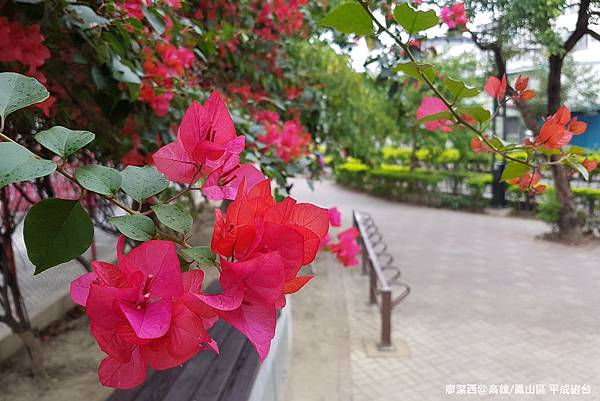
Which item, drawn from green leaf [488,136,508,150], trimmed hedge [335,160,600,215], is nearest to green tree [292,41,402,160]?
trimmed hedge [335,160,600,215]

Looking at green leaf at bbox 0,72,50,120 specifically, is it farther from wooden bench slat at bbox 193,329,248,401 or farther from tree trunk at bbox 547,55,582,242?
wooden bench slat at bbox 193,329,248,401

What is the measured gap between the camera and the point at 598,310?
1692 millimetres

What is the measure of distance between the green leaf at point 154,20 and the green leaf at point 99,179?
741mm

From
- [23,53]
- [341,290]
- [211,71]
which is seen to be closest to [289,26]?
[211,71]

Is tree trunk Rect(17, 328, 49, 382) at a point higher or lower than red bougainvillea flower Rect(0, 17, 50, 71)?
lower

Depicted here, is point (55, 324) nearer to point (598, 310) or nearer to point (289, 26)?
point (289, 26)

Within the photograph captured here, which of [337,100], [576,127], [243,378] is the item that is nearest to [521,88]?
[576,127]

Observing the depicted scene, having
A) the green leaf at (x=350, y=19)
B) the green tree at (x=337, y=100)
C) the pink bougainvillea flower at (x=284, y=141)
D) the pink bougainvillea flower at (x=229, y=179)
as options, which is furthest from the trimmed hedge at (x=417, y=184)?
the pink bougainvillea flower at (x=229, y=179)

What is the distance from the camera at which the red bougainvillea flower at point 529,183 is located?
815 millimetres

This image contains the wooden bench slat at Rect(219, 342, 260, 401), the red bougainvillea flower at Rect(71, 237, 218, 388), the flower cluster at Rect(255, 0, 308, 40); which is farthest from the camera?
the flower cluster at Rect(255, 0, 308, 40)

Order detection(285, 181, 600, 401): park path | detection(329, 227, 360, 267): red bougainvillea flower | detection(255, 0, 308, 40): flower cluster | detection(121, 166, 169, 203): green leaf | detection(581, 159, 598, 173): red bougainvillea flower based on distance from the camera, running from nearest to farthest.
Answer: detection(121, 166, 169, 203): green leaf → detection(581, 159, 598, 173): red bougainvillea flower → detection(285, 181, 600, 401): park path → detection(255, 0, 308, 40): flower cluster → detection(329, 227, 360, 267): red bougainvillea flower

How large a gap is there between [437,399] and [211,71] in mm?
1763

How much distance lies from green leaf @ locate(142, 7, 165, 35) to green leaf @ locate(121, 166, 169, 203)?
72 cm

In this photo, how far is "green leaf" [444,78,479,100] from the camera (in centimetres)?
67
